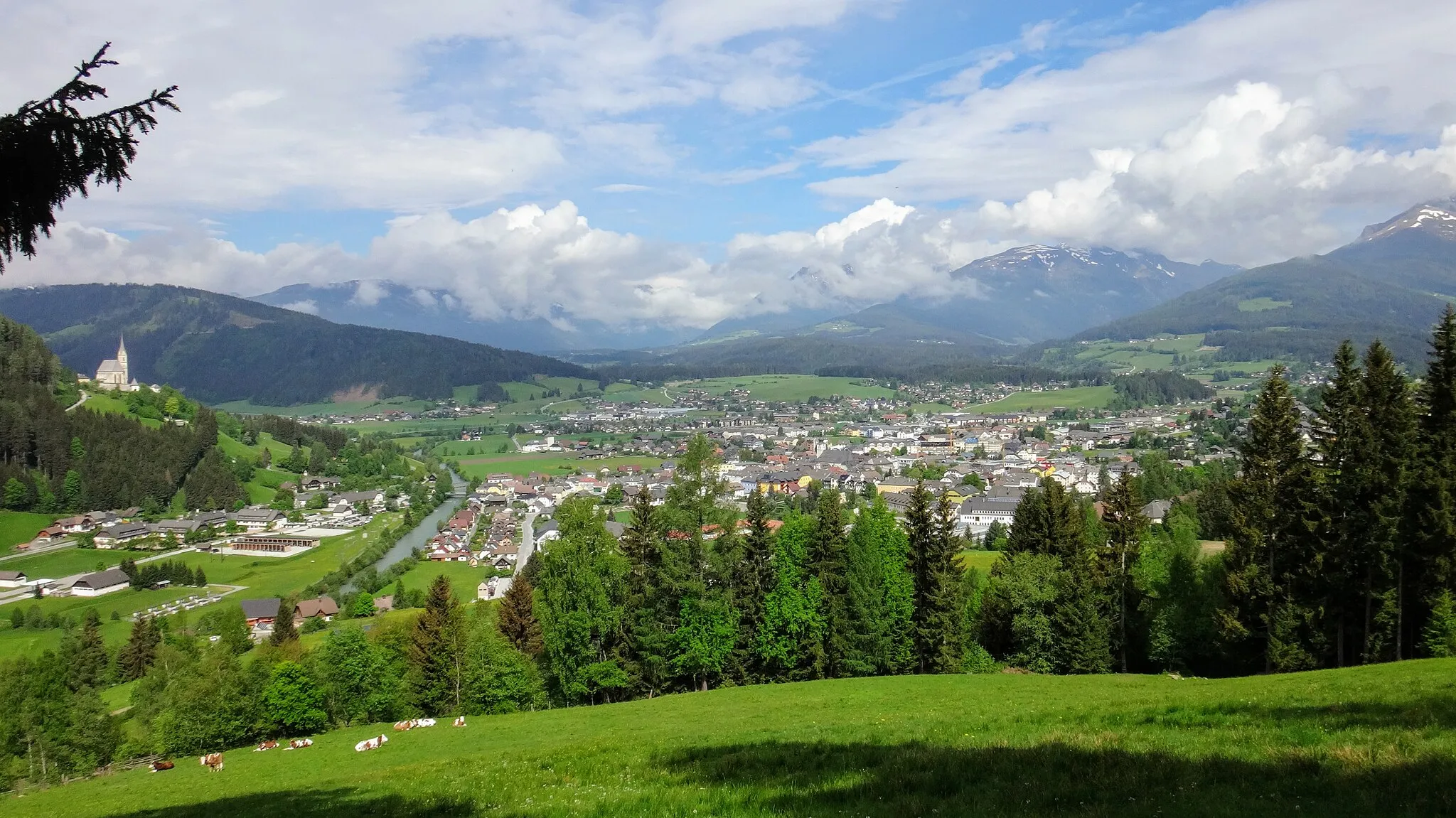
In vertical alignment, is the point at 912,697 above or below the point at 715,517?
below

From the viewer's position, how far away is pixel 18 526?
9356 cm

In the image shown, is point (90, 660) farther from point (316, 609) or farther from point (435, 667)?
point (435, 667)

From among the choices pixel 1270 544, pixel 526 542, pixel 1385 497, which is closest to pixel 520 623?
pixel 1270 544

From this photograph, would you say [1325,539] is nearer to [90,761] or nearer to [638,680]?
[638,680]

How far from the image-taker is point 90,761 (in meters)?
30.8

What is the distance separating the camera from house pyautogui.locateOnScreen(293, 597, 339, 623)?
61.5 meters

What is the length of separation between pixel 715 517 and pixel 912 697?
1056cm

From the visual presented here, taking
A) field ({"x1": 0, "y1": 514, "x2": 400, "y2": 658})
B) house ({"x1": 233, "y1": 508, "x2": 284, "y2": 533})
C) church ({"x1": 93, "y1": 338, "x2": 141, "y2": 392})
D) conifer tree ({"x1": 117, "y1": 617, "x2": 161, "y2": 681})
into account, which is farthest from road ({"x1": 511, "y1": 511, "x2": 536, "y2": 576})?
church ({"x1": 93, "y1": 338, "x2": 141, "y2": 392})

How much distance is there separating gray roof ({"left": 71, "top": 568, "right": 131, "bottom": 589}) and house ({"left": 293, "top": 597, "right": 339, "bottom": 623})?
22.6m

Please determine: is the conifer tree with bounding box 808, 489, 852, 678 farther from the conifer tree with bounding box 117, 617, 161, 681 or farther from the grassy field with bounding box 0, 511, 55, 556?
the grassy field with bounding box 0, 511, 55, 556

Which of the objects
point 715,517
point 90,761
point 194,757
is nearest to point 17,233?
point 715,517

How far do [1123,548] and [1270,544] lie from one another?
5578 millimetres

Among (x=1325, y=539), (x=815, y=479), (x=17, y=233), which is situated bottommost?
(x=815, y=479)

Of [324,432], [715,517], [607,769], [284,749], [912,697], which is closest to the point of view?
[607,769]
